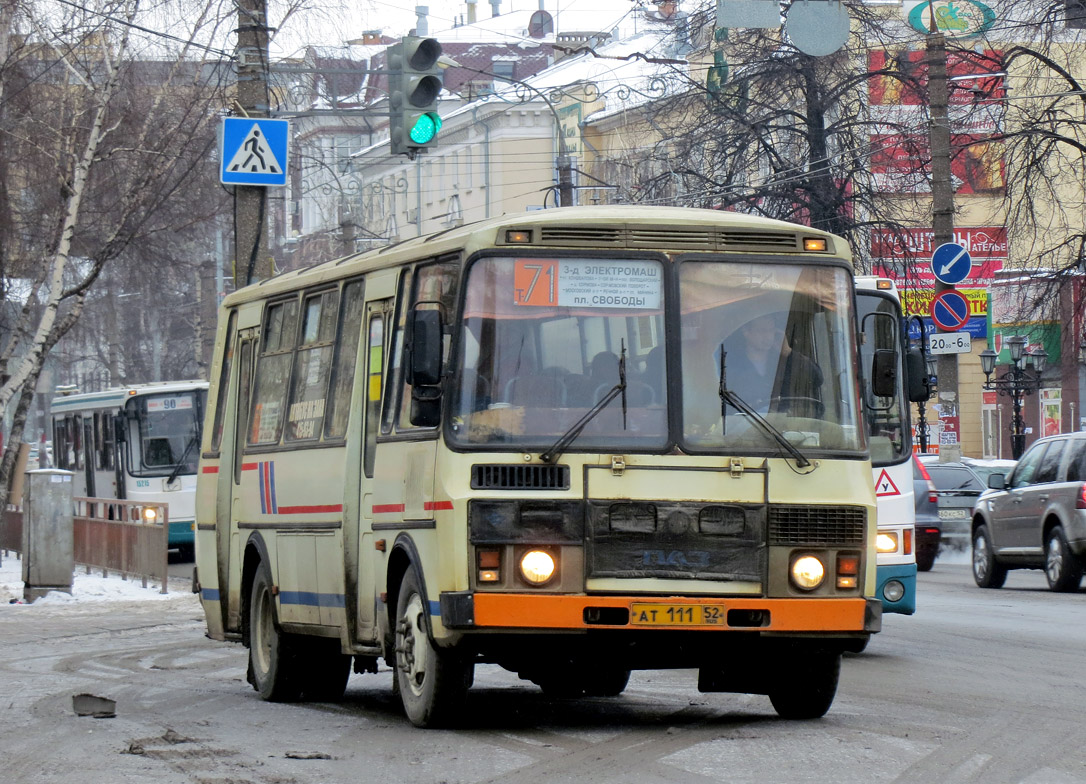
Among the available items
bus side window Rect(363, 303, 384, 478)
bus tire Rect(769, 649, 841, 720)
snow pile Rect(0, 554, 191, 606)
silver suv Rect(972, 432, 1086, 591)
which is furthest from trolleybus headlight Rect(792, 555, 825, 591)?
snow pile Rect(0, 554, 191, 606)

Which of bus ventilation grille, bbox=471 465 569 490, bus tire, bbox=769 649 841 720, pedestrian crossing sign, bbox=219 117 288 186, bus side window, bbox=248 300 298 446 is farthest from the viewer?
pedestrian crossing sign, bbox=219 117 288 186

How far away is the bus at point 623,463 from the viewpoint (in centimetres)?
948

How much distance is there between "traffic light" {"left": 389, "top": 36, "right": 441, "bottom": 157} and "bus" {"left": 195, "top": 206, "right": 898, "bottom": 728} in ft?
24.0

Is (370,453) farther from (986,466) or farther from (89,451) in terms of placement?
(89,451)

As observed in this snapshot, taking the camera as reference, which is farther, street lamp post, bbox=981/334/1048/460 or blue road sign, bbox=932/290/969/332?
street lamp post, bbox=981/334/1048/460

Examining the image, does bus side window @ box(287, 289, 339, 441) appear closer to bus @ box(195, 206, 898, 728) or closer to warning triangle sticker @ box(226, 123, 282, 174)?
bus @ box(195, 206, 898, 728)

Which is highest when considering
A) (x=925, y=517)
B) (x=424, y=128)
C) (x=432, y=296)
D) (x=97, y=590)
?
(x=424, y=128)

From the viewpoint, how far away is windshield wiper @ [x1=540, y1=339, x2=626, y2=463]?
9492 mm

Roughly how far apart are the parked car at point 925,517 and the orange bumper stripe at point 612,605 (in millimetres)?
13763

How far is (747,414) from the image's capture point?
9.76m

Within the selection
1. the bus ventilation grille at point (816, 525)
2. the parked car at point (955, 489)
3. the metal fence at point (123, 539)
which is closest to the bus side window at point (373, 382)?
the bus ventilation grille at point (816, 525)

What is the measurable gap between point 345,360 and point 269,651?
6.93 ft

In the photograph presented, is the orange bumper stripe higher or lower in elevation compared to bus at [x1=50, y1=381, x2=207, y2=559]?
lower

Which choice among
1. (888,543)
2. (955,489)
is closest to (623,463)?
(888,543)
